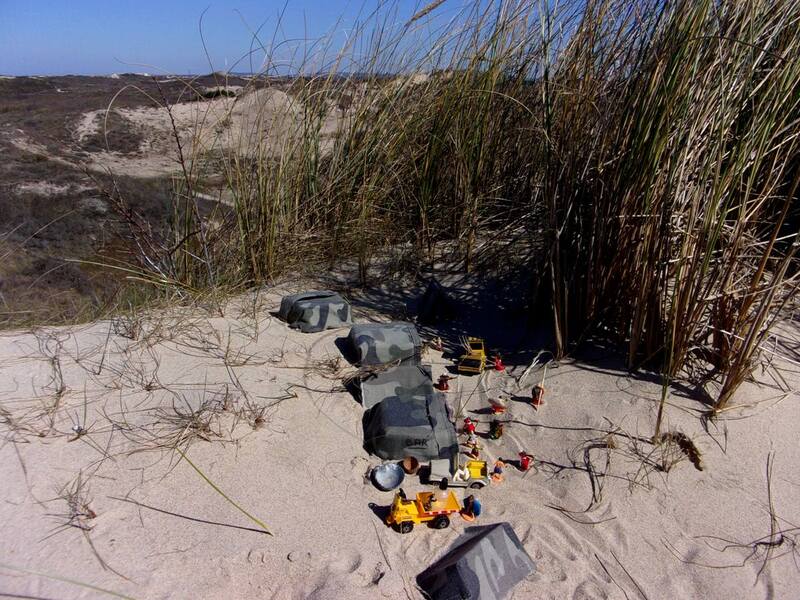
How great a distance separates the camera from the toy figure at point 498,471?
6.40 ft

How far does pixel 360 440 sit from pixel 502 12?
104 inches

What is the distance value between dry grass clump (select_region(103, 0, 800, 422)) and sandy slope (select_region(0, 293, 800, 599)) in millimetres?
298

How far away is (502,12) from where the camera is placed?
3379 mm

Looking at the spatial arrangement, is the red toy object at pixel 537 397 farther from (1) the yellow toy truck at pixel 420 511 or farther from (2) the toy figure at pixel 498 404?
(1) the yellow toy truck at pixel 420 511

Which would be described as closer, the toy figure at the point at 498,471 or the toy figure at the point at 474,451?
the toy figure at the point at 498,471

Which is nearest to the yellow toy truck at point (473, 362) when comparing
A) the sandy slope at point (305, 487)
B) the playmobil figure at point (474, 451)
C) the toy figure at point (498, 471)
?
the sandy slope at point (305, 487)

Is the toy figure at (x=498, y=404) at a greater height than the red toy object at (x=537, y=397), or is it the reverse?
the red toy object at (x=537, y=397)

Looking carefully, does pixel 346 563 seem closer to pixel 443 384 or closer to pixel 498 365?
pixel 443 384

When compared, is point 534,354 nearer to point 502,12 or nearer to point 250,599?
point 250,599

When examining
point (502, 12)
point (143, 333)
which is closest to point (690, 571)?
point (143, 333)

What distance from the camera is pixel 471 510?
1.79m

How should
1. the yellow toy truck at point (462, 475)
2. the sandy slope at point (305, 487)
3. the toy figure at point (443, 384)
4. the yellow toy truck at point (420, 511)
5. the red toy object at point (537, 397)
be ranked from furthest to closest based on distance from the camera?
the toy figure at point (443, 384), the red toy object at point (537, 397), the yellow toy truck at point (462, 475), the yellow toy truck at point (420, 511), the sandy slope at point (305, 487)

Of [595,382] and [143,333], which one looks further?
[143,333]

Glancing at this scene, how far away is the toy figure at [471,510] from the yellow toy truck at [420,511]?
2 centimetres
